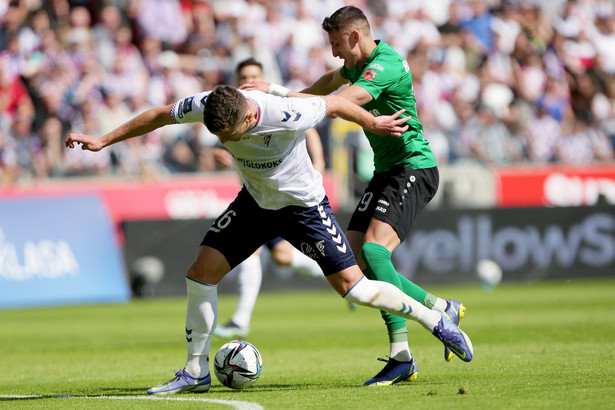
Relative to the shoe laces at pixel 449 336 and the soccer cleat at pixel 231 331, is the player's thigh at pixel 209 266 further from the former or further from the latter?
the soccer cleat at pixel 231 331

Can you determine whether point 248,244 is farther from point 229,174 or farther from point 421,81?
point 421,81

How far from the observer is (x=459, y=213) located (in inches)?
728

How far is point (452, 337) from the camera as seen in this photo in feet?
22.9

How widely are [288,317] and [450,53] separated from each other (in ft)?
34.5

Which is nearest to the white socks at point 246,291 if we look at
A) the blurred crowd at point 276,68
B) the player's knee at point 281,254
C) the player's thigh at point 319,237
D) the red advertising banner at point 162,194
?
the player's knee at point 281,254

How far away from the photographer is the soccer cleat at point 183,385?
22.9 ft

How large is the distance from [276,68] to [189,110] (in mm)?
13765

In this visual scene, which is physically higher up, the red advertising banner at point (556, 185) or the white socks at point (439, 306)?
the red advertising banner at point (556, 185)

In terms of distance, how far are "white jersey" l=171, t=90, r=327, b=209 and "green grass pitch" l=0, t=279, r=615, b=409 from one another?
4.56ft

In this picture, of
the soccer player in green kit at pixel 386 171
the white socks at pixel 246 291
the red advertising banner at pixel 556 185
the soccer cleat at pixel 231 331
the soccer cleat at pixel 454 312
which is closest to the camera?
the soccer player in green kit at pixel 386 171

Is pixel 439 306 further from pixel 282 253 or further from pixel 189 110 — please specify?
pixel 282 253

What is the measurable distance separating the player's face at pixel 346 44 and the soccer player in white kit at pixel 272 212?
104 centimetres

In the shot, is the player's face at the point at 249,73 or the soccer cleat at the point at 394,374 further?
the player's face at the point at 249,73

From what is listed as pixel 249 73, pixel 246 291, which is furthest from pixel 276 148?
pixel 246 291
